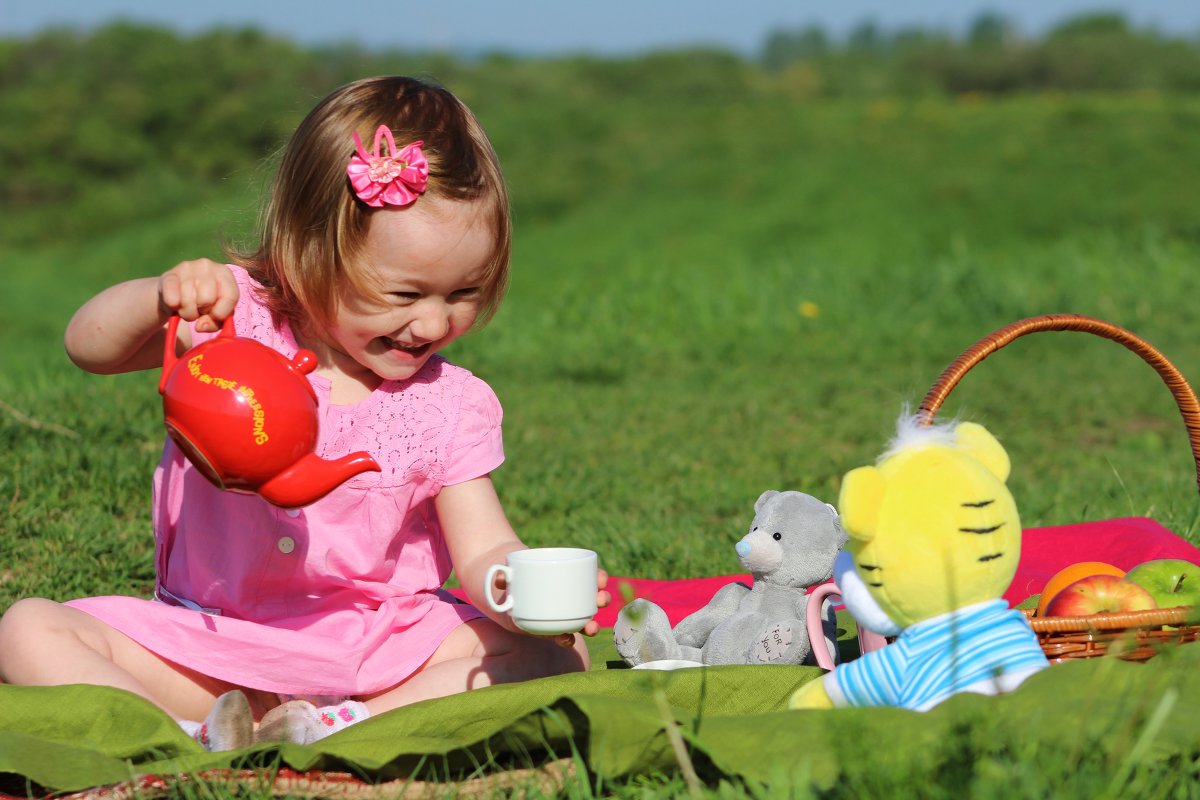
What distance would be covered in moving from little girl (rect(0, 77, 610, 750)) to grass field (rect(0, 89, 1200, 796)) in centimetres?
57

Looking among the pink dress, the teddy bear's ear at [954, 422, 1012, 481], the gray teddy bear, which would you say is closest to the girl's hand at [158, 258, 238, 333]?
the pink dress

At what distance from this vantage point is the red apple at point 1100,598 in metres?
2.33

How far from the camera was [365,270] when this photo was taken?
2502 millimetres

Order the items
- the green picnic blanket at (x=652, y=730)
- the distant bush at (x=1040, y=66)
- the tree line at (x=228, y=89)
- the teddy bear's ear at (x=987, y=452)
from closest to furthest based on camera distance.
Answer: the green picnic blanket at (x=652, y=730), the teddy bear's ear at (x=987, y=452), the tree line at (x=228, y=89), the distant bush at (x=1040, y=66)

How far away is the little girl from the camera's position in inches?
97.5

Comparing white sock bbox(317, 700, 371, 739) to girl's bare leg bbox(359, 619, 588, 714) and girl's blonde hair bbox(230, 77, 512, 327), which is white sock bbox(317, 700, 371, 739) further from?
girl's blonde hair bbox(230, 77, 512, 327)

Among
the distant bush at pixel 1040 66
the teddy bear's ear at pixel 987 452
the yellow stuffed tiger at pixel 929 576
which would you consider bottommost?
the yellow stuffed tiger at pixel 929 576

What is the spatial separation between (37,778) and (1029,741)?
1.41m

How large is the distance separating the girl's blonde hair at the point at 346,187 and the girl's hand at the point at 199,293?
0.18m

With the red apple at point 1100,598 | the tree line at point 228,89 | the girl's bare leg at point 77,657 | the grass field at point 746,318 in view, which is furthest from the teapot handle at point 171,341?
the tree line at point 228,89

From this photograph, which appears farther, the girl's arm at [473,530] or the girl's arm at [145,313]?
the girl's arm at [473,530]

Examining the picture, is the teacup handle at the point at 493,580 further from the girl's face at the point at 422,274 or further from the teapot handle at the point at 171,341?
the teapot handle at the point at 171,341

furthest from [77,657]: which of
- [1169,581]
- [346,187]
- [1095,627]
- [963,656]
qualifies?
[1169,581]

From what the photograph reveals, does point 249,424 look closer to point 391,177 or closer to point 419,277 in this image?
point 419,277
